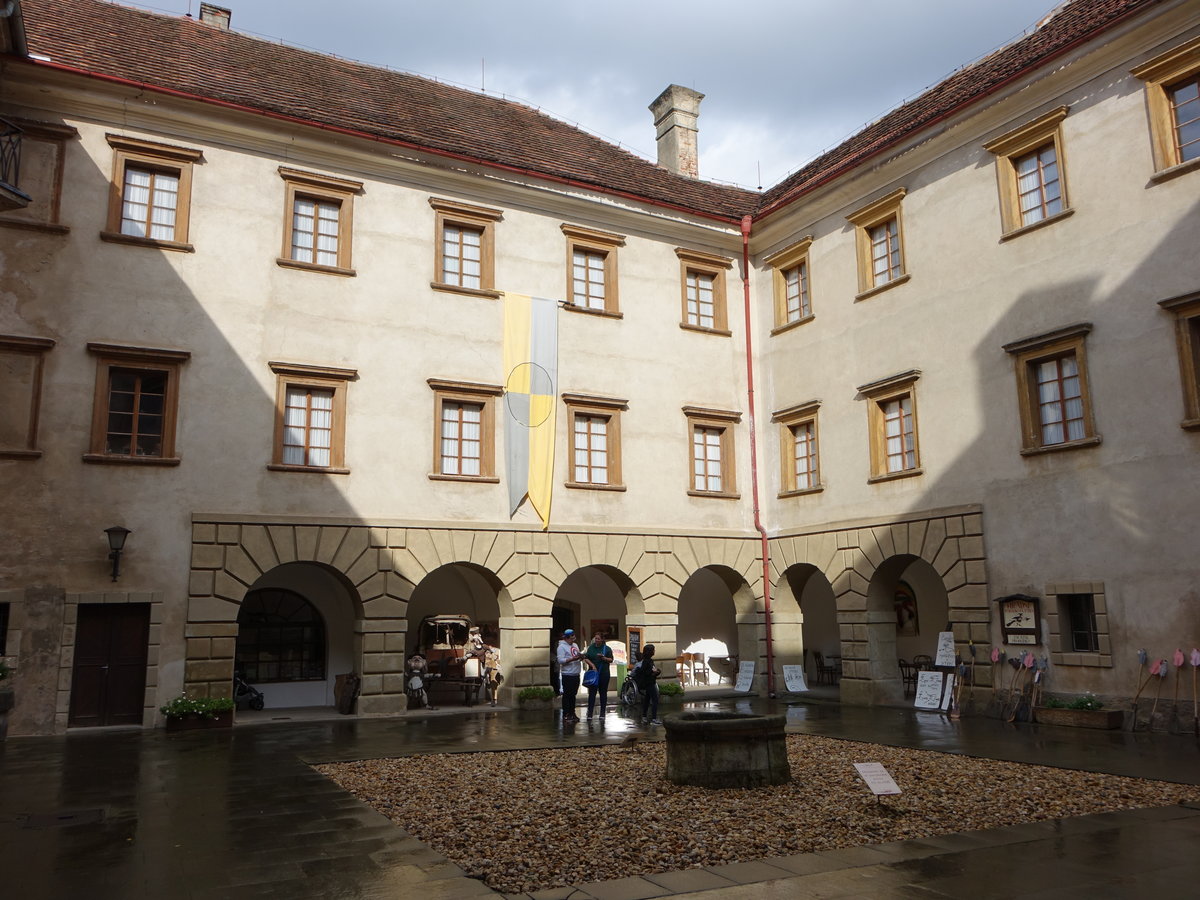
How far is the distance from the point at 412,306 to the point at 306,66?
22.7 feet

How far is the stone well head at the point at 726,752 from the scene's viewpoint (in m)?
9.92

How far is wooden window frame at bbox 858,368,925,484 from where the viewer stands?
1892 cm

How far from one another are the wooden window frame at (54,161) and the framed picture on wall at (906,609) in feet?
61.2

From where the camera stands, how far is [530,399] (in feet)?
65.7

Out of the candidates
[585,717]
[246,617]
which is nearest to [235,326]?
[246,617]

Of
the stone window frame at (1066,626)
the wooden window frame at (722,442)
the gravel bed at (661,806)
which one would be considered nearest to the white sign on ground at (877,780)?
the gravel bed at (661,806)

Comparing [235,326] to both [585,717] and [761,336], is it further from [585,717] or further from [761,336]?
[761,336]

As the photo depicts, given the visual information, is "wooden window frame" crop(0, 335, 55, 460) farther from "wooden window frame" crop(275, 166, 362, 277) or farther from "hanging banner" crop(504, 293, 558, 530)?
"hanging banner" crop(504, 293, 558, 530)

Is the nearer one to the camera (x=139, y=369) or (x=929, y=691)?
(x=139, y=369)

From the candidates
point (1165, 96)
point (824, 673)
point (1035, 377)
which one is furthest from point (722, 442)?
point (1165, 96)

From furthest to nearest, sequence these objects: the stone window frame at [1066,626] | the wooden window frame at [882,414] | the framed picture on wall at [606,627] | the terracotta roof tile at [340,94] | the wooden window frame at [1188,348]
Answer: the framed picture on wall at [606,627]
the wooden window frame at [882,414]
the terracotta roof tile at [340,94]
the stone window frame at [1066,626]
the wooden window frame at [1188,348]

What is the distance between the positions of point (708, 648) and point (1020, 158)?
45.8 feet

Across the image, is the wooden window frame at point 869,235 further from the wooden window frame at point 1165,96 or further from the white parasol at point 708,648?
the white parasol at point 708,648

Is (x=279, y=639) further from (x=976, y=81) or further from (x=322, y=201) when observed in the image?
(x=976, y=81)
